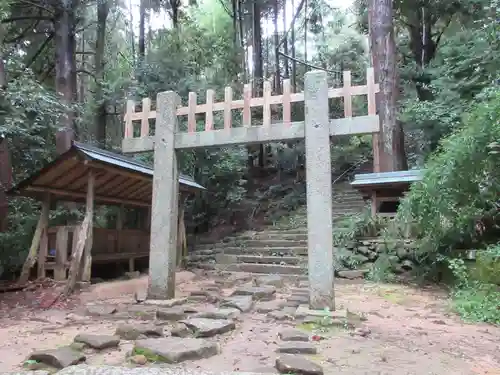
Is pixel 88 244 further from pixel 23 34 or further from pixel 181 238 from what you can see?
pixel 23 34

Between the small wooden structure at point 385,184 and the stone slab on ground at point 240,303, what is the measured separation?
5.62 m

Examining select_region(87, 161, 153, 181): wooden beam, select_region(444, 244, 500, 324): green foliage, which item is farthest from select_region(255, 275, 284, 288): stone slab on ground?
select_region(87, 161, 153, 181): wooden beam

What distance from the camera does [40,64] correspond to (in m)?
13.7

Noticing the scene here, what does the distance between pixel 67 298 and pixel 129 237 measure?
346cm

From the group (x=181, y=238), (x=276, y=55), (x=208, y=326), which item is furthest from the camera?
(x=276, y=55)

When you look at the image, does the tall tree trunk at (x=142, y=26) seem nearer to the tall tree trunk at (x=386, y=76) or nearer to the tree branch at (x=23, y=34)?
the tree branch at (x=23, y=34)

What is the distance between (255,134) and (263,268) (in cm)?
540

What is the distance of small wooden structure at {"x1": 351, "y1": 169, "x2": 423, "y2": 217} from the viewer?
981 centimetres

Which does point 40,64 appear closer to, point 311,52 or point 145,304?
point 145,304

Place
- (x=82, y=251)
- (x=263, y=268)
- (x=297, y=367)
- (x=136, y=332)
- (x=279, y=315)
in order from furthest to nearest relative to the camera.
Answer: (x=263, y=268) < (x=82, y=251) < (x=279, y=315) < (x=136, y=332) < (x=297, y=367)

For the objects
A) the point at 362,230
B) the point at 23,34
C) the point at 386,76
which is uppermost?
the point at 23,34

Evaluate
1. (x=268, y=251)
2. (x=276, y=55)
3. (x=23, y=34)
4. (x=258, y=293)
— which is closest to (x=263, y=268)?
(x=268, y=251)

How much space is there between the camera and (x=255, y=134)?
559 cm

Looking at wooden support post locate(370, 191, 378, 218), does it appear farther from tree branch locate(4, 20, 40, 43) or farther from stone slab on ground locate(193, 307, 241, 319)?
tree branch locate(4, 20, 40, 43)
